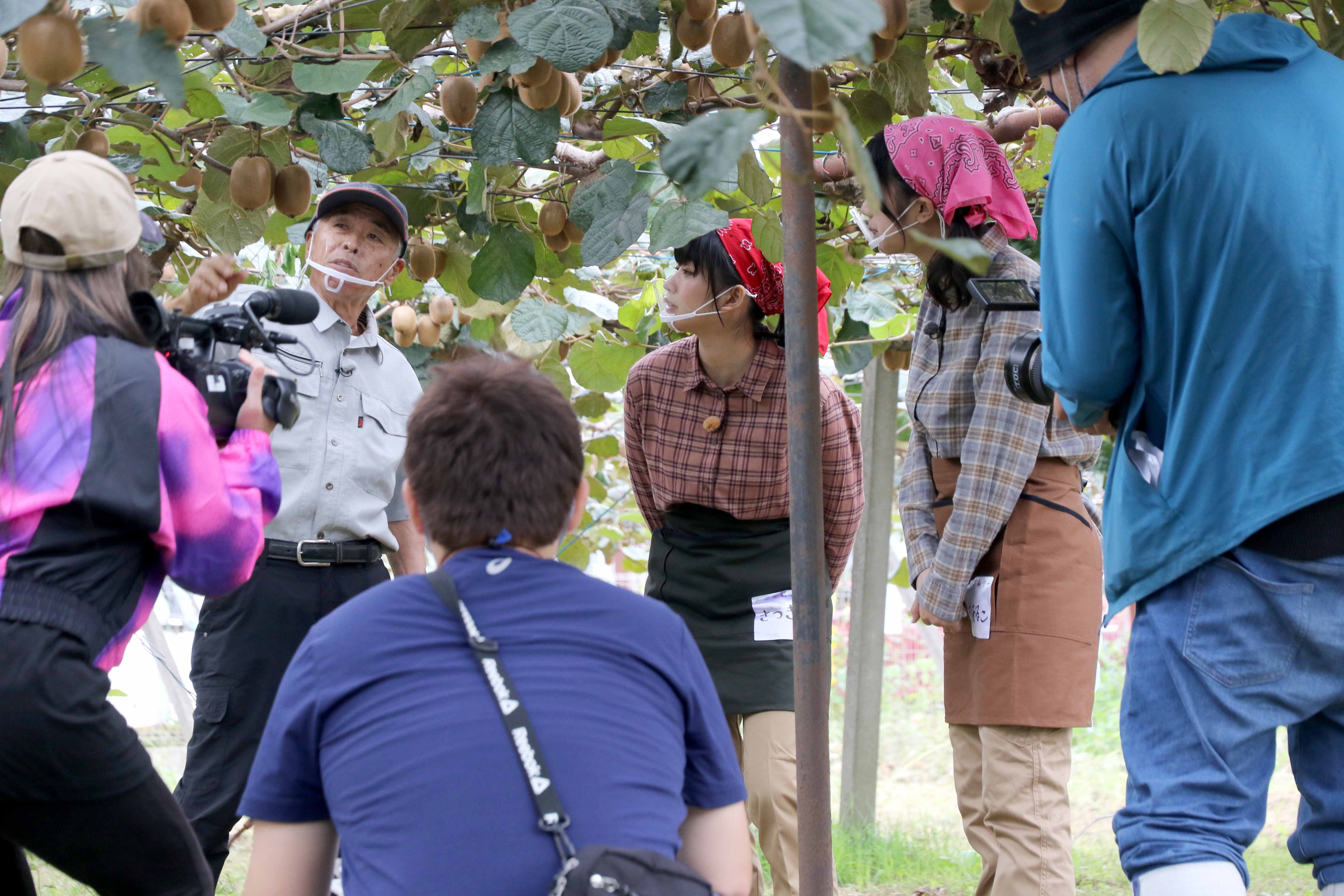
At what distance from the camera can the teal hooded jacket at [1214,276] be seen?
1.32 metres

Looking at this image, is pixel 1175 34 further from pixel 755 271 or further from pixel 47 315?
pixel 755 271

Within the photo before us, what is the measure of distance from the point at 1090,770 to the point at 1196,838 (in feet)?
26.0

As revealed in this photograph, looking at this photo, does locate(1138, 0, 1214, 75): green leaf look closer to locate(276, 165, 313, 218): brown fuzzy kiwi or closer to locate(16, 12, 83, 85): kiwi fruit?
locate(16, 12, 83, 85): kiwi fruit

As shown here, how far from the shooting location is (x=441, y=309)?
3791 millimetres

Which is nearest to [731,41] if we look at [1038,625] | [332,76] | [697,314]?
[332,76]

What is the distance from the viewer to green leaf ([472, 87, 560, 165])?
1912 millimetres

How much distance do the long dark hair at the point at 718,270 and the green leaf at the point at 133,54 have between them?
1.52m

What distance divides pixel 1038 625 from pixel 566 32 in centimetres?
121

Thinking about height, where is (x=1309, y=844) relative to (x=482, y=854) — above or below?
below

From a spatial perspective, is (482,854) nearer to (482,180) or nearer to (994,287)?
(994,287)

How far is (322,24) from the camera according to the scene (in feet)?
7.11

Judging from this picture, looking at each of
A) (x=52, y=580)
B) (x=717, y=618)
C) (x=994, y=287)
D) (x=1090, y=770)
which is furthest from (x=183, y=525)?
(x=1090, y=770)

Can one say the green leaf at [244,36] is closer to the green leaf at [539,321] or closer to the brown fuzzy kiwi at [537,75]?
the brown fuzzy kiwi at [537,75]

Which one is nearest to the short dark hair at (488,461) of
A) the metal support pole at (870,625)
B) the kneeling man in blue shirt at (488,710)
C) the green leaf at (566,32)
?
the kneeling man in blue shirt at (488,710)
